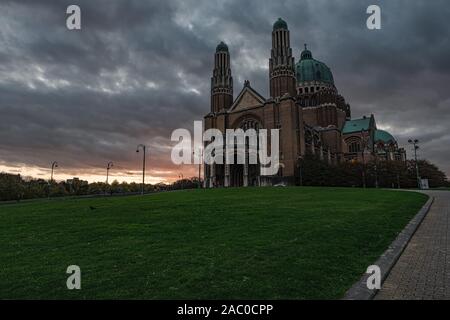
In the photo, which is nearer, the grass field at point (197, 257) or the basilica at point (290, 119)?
the grass field at point (197, 257)

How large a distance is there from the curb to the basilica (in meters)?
49.0

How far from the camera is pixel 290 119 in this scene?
63938 millimetres

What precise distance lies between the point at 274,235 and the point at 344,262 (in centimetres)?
294

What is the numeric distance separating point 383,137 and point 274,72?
138ft

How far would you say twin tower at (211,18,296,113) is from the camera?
226 feet

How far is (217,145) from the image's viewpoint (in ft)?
231

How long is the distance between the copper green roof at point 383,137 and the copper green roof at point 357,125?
13.3 feet

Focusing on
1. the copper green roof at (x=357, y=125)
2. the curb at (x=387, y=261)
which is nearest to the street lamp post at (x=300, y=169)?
the copper green roof at (x=357, y=125)

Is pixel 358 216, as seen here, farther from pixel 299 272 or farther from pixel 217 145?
pixel 217 145

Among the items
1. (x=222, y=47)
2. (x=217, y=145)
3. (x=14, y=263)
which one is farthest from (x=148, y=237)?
(x=222, y=47)

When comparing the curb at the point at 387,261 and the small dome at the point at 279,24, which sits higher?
the small dome at the point at 279,24

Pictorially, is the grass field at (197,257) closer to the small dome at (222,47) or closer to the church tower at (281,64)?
the church tower at (281,64)

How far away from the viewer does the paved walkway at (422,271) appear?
5.58 meters

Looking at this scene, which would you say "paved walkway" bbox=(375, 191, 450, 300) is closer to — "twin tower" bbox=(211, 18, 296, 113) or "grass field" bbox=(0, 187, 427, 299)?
"grass field" bbox=(0, 187, 427, 299)
